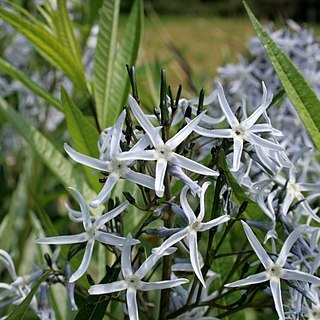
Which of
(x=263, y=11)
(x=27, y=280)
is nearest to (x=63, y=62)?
(x=27, y=280)

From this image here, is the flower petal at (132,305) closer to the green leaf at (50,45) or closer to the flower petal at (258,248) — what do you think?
the flower petal at (258,248)

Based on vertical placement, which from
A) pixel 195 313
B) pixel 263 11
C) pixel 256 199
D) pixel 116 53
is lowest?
pixel 263 11

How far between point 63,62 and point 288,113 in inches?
27.7

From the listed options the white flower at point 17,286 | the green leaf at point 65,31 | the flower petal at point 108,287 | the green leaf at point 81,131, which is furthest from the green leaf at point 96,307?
the green leaf at point 65,31

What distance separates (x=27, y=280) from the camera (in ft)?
3.18

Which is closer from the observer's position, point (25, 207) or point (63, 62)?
point (63, 62)

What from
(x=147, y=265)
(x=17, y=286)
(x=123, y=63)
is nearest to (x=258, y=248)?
(x=147, y=265)

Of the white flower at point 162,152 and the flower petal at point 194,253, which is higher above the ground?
the white flower at point 162,152

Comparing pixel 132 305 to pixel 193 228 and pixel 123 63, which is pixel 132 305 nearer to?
pixel 193 228

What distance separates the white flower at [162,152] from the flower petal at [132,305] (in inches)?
5.6

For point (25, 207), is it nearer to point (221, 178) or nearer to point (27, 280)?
point (27, 280)

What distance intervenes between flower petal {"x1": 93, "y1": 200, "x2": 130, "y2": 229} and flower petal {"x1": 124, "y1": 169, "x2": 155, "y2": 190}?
4 cm

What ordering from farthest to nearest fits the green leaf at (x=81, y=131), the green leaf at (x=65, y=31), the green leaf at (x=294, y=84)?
the green leaf at (x=65, y=31)
the green leaf at (x=81, y=131)
the green leaf at (x=294, y=84)

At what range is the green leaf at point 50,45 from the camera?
3.93 ft
